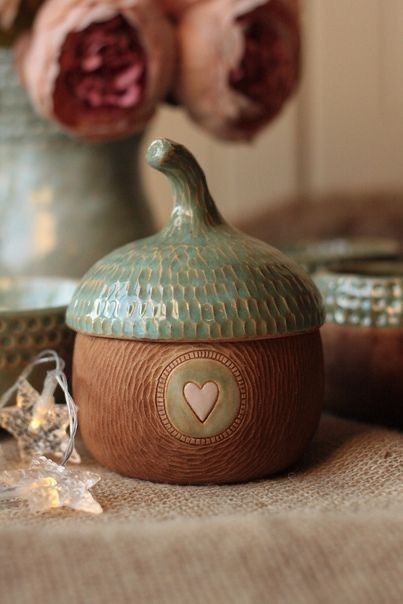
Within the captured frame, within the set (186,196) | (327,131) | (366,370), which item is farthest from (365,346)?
(327,131)

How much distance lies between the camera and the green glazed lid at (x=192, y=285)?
A: 43 cm

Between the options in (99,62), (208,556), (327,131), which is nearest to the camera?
(208,556)

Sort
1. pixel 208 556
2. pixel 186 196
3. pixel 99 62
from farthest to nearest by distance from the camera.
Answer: pixel 99 62, pixel 186 196, pixel 208 556

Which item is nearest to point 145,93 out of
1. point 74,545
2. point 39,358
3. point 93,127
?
point 93,127

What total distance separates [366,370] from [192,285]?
0.17 metres

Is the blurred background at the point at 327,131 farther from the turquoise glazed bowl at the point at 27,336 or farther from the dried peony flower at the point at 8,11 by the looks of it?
the turquoise glazed bowl at the point at 27,336

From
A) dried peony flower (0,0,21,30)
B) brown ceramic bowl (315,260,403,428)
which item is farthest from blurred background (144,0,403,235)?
brown ceramic bowl (315,260,403,428)

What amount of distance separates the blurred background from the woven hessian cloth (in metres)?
0.83

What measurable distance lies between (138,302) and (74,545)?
126 millimetres

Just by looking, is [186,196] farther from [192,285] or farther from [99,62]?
[99,62]

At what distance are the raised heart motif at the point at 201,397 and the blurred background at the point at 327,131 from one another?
77cm

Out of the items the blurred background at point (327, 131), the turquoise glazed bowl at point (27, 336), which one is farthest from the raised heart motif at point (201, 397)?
the blurred background at point (327, 131)

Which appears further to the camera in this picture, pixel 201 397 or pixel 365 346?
pixel 365 346

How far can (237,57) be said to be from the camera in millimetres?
674
